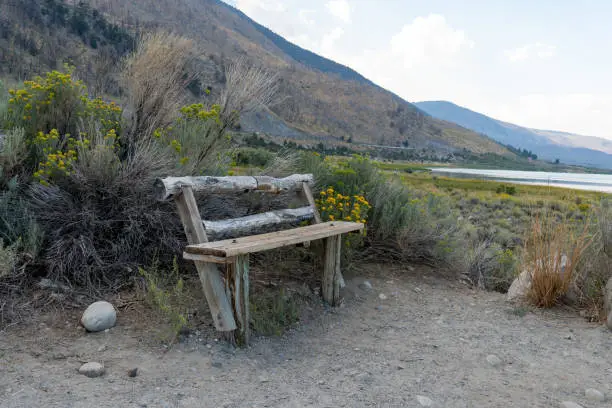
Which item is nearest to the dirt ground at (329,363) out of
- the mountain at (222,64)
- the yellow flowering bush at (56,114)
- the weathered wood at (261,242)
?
the weathered wood at (261,242)

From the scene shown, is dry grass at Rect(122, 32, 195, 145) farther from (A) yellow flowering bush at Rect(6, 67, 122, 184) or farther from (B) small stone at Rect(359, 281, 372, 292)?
(B) small stone at Rect(359, 281, 372, 292)

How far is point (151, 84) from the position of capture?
5070mm

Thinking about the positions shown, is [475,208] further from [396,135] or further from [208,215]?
[396,135]

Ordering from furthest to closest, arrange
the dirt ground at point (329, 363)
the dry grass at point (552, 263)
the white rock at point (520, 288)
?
the white rock at point (520, 288) → the dry grass at point (552, 263) → the dirt ground at point (329, 363)

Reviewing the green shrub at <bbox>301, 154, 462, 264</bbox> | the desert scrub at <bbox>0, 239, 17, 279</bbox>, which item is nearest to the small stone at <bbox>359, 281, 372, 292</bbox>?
the green shrub at <bbox>301, 154, 462, 264</bbox>

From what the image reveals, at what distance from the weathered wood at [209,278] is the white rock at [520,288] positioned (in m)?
3.15

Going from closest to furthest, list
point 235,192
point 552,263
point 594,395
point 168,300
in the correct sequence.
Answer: point 594,395 → point 168,300 → point 235,192 → point 552,263

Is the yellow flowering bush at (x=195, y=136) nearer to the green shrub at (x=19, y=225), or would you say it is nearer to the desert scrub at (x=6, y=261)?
the green shrub at (x=19, y=225)

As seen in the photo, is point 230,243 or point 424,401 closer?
point 424,401

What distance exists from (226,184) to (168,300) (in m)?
1.03

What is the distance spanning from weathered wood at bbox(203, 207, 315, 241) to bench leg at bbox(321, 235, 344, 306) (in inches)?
17.5

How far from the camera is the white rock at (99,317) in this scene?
11.2 feet

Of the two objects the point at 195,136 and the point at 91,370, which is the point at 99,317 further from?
the point at 195,136

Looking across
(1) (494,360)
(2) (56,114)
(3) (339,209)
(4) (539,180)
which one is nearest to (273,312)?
(1) (494,360)
